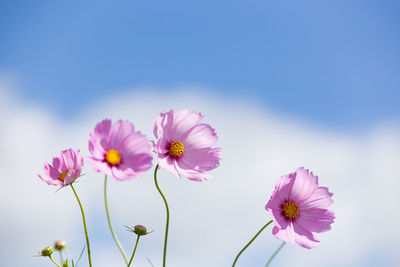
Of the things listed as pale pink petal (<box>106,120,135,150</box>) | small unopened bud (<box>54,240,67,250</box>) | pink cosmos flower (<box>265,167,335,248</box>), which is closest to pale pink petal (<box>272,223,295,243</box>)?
pink cosmos flower (<box>265,167,335,248</box>)

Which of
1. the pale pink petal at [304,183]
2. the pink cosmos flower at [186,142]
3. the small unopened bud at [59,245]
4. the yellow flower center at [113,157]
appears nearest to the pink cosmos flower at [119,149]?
the yellow flower center at [113,157]

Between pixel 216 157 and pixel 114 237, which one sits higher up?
pixel 216 157

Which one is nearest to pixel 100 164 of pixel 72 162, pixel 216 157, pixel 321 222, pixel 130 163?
A: pixel 130 163

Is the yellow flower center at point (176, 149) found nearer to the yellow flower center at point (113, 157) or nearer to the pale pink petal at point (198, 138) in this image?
the pale pink petal at point (198, 138)

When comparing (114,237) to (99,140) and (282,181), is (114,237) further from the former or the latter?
(282,181)

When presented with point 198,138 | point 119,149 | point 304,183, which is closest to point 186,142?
point 198,138

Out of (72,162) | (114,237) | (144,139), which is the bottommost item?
(114,237)

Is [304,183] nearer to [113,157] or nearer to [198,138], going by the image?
[198,138]
